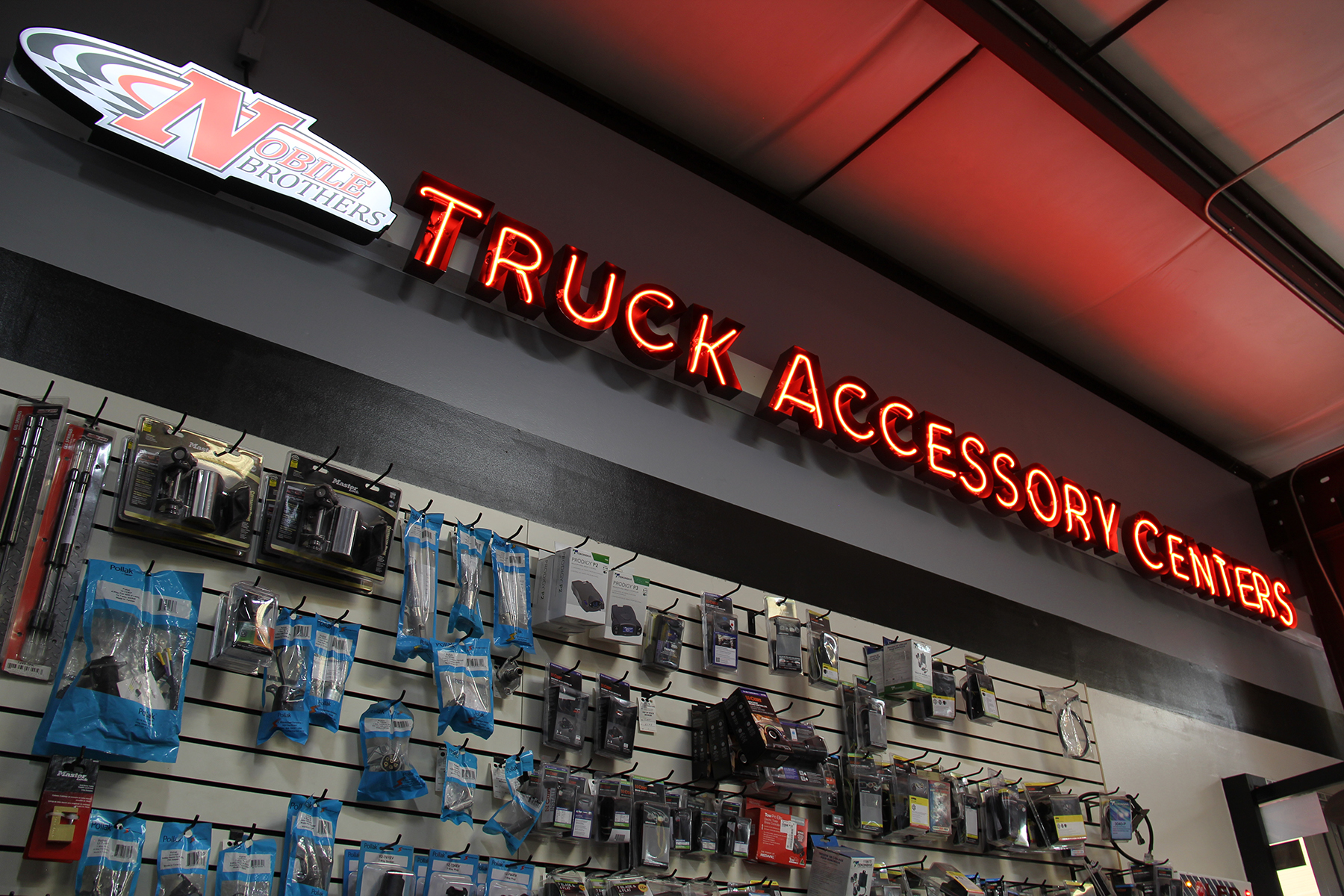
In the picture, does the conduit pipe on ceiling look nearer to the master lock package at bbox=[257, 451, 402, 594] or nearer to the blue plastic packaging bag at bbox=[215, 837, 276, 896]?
the master lock package at bbox=[257, 451, 402, 594]

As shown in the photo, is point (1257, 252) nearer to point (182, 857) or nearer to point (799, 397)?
point (799, 397)

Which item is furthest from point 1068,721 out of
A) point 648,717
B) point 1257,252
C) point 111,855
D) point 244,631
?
point 111,855

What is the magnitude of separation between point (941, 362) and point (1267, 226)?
218cm

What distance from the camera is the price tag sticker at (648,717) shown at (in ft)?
12.3

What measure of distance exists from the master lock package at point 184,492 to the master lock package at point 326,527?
108 millimetres

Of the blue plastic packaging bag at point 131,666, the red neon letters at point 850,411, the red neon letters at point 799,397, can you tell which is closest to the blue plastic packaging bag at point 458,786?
the blue plastic packaging bag at point 131,666

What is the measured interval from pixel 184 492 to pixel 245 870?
1159mm

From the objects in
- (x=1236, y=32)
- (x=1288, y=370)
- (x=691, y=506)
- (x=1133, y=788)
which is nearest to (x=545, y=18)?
(x=691, y=506)

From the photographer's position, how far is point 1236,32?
4902 mm

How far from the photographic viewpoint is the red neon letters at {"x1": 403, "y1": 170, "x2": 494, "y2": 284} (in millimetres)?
3990

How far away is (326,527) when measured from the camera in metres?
3.18

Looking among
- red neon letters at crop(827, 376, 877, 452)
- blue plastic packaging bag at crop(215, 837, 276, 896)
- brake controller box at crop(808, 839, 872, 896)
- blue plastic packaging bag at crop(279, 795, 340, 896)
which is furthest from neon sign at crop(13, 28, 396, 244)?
brake controller box at crop(808, 839, 872, 896)

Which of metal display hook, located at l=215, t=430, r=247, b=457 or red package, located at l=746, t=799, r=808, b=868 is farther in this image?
red package, located at l=746, t=799, r=808, b=868

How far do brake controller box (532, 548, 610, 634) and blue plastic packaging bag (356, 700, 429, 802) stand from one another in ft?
Result: 2.16
